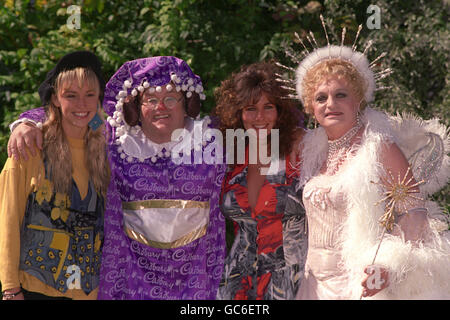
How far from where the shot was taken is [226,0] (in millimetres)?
5484

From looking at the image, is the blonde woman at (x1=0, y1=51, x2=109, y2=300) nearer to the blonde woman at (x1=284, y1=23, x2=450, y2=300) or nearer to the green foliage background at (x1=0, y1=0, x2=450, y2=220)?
the blonde woman at (x1=284, y1=23, x2=450, y2=300)

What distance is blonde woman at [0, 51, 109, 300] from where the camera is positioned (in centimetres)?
341

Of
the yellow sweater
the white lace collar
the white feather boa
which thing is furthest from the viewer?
the white lace collar

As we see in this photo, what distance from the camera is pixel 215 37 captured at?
17.3ft

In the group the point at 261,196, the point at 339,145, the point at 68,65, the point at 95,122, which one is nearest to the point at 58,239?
the point at 95,122

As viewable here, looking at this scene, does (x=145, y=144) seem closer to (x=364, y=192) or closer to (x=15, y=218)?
(x=15, y=218)

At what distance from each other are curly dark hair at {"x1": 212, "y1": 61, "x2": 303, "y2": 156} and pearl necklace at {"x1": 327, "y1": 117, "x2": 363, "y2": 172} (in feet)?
1.20

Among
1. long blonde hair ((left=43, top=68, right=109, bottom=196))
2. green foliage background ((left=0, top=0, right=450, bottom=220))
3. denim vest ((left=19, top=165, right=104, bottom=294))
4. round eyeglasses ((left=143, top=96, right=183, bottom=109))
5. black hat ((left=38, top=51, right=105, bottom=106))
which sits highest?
green foliage background ((left=0, top=0, right=450, bottom=220))

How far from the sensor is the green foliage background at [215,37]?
5.07 meters

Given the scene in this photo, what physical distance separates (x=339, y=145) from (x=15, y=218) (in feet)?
6.05

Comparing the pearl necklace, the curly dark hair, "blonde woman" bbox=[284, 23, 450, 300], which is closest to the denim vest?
the curly dark hair

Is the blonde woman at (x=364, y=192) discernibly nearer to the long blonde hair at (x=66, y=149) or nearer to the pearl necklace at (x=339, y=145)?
the pearl necklace at (x=339, y=145)

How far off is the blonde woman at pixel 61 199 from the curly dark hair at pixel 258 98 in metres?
0.80

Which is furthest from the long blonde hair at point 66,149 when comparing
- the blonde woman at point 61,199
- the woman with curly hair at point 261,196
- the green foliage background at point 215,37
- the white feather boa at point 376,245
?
the white feather boa at point 376,245
